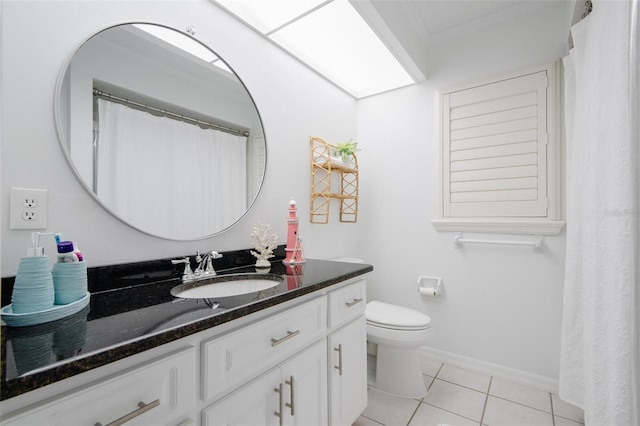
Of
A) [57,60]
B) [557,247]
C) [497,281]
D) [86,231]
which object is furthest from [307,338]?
[557,247]

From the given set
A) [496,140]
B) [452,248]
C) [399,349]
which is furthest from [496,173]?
[399,349]

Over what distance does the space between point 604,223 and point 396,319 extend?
1125mm

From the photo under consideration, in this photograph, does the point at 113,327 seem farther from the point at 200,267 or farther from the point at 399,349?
the point at 399,349

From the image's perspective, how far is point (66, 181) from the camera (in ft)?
3.24

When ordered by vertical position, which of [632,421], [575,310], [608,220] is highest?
[608,220]

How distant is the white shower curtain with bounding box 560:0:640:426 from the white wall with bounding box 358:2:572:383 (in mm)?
361

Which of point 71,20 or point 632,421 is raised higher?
point 71,20

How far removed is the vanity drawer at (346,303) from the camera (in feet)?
4.16

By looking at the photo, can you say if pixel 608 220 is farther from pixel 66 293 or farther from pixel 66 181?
pixel 66 181

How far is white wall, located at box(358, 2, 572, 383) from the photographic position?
1.89 meters

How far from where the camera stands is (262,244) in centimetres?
152

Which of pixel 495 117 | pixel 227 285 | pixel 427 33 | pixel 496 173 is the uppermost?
pixel 427 33

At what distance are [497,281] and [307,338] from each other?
156 cm

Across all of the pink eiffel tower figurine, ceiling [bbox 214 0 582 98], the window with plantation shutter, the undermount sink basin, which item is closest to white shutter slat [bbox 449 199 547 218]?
the window with plantation shutter
